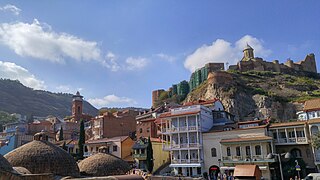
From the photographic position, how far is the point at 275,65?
96.9 m

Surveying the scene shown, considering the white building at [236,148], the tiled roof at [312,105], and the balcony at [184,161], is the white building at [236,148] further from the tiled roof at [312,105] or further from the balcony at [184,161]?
the tiled roof at [312,105]

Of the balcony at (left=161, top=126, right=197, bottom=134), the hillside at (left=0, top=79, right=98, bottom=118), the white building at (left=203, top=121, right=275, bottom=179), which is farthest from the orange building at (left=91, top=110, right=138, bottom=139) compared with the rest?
the hillside at (left=0, top=79, right=98, bottom=118)

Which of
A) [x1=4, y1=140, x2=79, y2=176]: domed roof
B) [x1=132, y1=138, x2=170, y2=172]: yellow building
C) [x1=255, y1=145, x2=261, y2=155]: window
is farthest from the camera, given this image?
[x1=132, y1=138, x2=170, y2=172]: yellow building

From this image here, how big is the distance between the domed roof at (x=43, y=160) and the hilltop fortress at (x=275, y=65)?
260 feet

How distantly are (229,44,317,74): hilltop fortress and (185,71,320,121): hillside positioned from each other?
551 centimetres

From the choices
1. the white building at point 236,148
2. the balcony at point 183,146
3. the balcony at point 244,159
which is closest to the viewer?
the balcony at point 244,159

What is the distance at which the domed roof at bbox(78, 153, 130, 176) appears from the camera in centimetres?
2597

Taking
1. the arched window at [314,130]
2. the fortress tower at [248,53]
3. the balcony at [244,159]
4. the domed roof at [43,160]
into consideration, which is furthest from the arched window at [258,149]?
the fortress tower at [248,53]

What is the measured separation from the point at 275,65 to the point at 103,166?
8408 centimetres

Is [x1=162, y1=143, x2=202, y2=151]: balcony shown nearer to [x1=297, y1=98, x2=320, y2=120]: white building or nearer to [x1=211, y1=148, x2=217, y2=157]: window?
[x1=211, y1=148, x2=217, y2=157]: window

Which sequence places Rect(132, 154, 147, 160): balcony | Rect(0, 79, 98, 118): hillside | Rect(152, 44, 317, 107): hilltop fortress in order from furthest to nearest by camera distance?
Rect(0, 79, 98, 118): hillside, Rect(152, 44, 317, 107): hilltop fortress, Rect(132, 154, 147, 160): balcony

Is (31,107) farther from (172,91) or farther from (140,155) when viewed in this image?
(140,155)

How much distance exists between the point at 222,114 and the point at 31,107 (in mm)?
153915

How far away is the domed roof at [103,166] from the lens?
1022 inches
